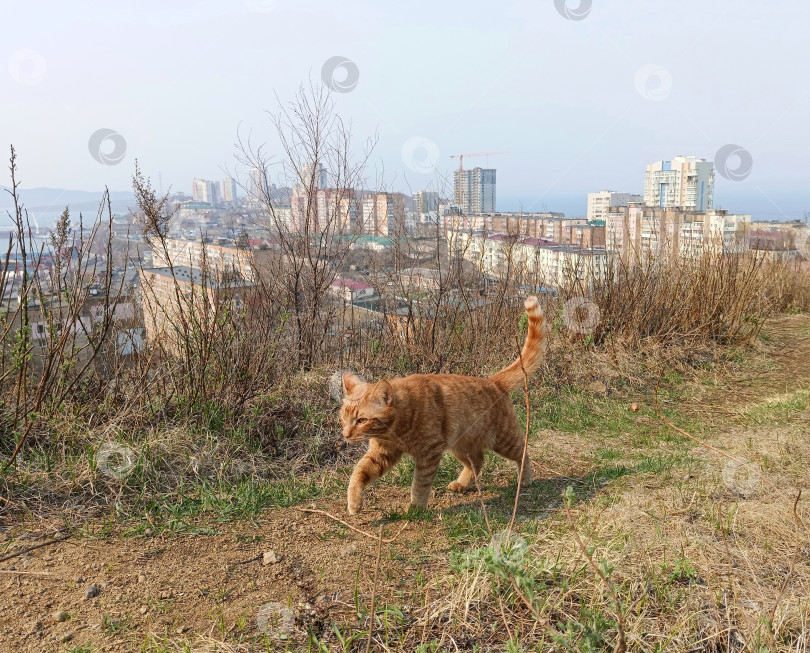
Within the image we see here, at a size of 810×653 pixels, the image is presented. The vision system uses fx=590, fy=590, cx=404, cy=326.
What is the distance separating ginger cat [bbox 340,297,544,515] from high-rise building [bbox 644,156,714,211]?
41.2ft

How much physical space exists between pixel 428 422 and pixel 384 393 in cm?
38

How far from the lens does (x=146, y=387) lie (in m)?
4.30

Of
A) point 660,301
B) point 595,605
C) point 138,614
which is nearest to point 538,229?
point 660,301

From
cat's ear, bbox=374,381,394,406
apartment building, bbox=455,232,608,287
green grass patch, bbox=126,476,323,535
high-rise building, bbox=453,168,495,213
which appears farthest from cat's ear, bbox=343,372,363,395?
high-rise building, bbox=453,168,495,213

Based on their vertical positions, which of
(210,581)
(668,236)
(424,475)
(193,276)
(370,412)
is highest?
(668,236)

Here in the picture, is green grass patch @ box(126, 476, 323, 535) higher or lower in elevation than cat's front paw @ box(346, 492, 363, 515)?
lower

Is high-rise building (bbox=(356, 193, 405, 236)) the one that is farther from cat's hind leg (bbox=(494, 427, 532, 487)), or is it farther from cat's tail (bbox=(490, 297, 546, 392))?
cat's hind leg (bbox=(494, 427, 532, 487))

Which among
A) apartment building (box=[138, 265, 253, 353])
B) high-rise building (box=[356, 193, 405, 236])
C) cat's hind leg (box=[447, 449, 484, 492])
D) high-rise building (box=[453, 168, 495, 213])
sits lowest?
cat's hind leg (box=[447, 449, 484, 492])

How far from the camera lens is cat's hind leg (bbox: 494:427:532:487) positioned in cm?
400

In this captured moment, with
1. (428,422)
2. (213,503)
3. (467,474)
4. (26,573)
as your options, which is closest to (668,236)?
(467,474)

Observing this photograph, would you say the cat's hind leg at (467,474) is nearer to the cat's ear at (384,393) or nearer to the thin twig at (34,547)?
the cat's ear at (384,393)

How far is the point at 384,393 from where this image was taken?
350cm

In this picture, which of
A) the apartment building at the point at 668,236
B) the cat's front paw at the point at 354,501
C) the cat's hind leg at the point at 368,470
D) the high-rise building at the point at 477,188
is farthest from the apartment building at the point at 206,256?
the apartment building at the point at 668,236

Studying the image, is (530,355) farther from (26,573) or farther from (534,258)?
(534,258)
